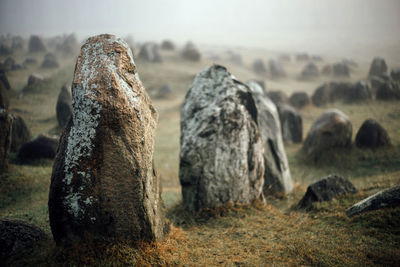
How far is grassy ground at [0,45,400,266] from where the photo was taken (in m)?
3.58

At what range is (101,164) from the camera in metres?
3.54

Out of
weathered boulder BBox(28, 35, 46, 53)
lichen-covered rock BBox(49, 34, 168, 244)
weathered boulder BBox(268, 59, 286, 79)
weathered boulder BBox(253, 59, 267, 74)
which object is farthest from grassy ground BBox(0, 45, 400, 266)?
weathered boulder BBox(253, 59, 267, 74)

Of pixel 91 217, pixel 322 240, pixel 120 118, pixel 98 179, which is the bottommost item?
pixel 322 240

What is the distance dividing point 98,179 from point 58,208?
65 centimetres

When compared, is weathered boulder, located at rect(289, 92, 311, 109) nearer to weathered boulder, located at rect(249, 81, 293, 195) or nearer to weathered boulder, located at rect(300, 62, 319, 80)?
weathered boulder, located at rect(249, 81, 293, 195)

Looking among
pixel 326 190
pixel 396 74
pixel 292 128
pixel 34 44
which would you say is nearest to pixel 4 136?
pixel 34 44

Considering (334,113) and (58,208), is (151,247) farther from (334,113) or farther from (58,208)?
(334,113)

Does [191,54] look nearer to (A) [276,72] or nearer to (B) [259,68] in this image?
(B) [259,68]

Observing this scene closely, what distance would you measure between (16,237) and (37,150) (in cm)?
539

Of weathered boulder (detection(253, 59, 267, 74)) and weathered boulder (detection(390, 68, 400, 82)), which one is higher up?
weathered boulder (detection(253, 59, 267, 74))

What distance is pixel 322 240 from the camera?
427 cm

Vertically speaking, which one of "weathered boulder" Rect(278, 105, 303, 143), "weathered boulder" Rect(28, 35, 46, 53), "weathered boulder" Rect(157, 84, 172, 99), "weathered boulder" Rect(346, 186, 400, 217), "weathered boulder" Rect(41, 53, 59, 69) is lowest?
"weathered boulder" Rect(278, 105, 303, 143)

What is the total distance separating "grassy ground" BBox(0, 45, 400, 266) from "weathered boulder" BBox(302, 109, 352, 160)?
0.49 metres

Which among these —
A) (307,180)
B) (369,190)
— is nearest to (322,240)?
(369,190)
